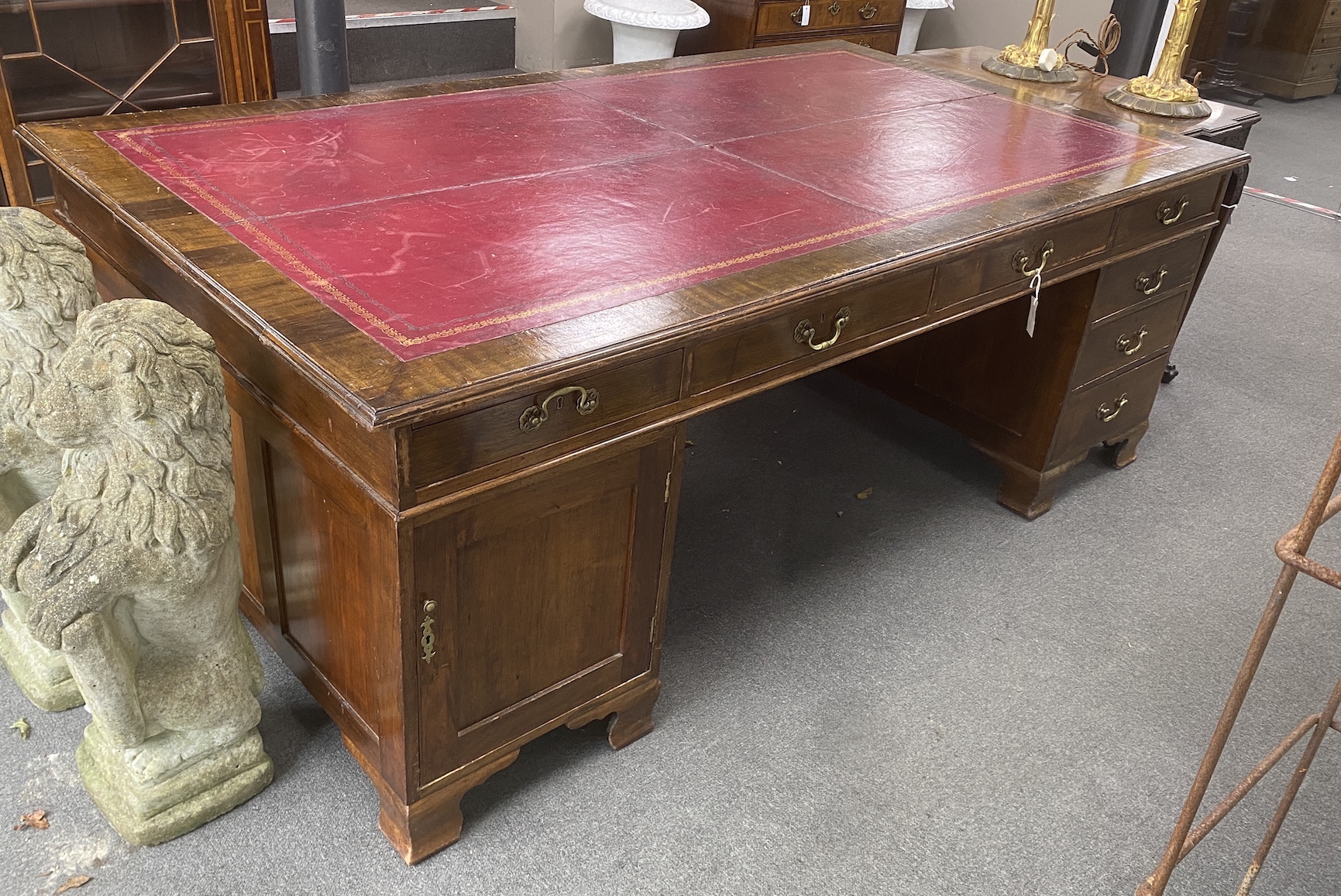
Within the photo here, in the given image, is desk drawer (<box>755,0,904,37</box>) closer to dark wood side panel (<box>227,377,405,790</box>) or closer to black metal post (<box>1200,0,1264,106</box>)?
black metal post (<box>1200,0,1264,106</box>)

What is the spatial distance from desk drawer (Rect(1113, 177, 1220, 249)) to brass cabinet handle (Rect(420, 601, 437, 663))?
1631mm

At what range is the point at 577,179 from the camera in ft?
6.49

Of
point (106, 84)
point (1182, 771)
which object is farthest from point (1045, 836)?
point (106, 84)

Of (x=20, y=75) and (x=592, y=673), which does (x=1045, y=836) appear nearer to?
(x=592, y=673)

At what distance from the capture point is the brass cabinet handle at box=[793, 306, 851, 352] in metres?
1.72

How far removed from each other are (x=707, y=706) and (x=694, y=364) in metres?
0.80

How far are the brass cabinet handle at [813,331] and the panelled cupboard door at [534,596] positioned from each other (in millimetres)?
271

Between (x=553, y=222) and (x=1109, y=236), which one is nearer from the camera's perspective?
(x=553, y=222)

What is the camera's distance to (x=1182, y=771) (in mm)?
2047

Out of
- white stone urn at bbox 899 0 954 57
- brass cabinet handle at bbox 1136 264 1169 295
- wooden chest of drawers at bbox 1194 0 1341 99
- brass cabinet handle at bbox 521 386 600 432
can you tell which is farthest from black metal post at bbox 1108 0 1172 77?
brass cabinet handle at bbox 521 386 600 432

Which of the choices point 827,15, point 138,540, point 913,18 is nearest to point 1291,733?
point 138,540

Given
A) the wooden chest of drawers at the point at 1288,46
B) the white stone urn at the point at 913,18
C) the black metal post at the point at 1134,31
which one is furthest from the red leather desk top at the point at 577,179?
the wooden chest of drawers at the point at 1288,46

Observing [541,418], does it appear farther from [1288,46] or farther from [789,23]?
[1288,46]

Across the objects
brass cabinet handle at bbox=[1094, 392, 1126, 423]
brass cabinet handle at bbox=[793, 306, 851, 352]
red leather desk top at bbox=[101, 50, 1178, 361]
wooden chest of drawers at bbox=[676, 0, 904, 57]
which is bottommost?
brass cabinet handle at bbox=[1094, 392, 1126, 423]
